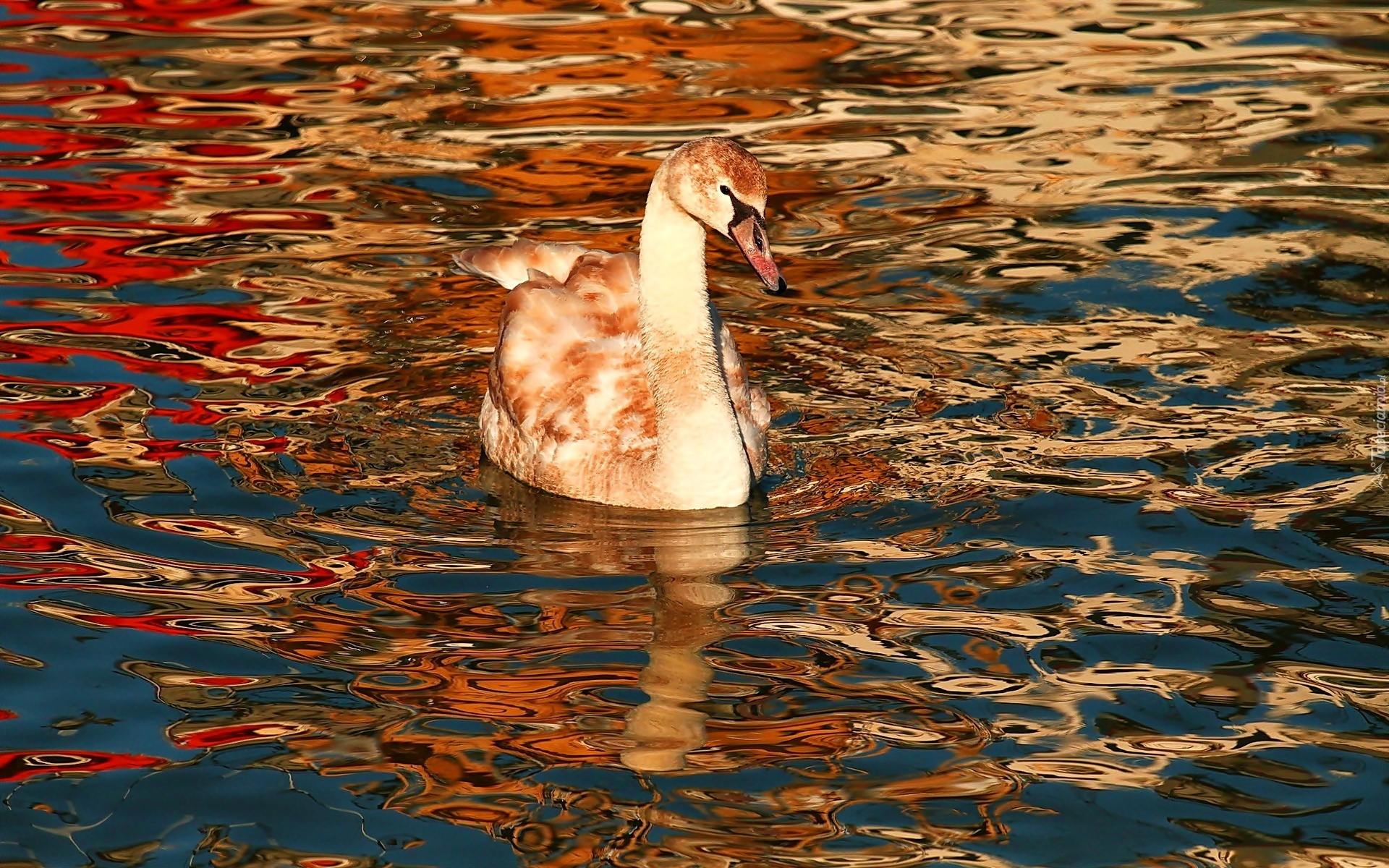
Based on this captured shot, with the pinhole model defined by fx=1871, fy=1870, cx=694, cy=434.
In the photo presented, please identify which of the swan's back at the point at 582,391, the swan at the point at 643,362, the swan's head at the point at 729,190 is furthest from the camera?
the swan's back at the point at 582,391

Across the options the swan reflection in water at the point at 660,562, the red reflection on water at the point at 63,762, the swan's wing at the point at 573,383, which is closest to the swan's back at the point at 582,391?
the swan's wing at the point at 573,383

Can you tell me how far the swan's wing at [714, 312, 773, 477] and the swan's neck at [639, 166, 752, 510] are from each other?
9.0 inches

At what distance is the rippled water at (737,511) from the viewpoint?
600 centimetres

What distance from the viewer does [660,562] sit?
7750 mm

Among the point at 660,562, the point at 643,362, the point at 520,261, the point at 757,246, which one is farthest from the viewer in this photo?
the point at 520,261

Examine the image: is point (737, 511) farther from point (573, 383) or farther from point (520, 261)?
point (520, 261)

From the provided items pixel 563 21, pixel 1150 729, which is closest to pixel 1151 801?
pixel 1150 729

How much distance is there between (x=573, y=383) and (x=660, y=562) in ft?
4.11

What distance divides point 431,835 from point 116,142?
9.06 meters

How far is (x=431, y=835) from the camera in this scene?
5.79m

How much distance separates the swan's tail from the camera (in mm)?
9250

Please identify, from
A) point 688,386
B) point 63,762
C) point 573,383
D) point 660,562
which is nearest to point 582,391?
point 573,383

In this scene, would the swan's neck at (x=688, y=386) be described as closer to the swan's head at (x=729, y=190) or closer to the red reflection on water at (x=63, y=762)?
the swan's head at (x=729, y=190)

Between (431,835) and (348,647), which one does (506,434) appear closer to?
(348,647)
